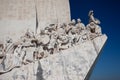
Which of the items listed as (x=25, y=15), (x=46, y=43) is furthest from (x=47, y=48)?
(x=25, y=15)

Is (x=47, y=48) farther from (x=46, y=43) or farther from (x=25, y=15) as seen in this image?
(x=25, y=15)

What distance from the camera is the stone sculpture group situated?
816cm

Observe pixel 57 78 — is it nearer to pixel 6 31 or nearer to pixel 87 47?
pixel 87 47

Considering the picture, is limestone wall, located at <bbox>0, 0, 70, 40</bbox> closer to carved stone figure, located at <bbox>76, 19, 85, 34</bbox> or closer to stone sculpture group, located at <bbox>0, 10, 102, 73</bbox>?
stone sculpture group, located at <bbox>0, 10, 102, 73</bbox>

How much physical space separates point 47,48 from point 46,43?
0.69ft

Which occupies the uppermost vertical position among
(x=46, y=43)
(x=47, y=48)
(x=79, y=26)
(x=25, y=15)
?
(x=25, y=15)

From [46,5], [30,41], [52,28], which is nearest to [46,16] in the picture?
[46,5]

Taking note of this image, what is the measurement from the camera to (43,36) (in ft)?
28.8

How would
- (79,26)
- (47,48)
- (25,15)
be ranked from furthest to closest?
(25,15)
(79,26)
(47,48)

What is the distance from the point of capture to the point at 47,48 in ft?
27.7

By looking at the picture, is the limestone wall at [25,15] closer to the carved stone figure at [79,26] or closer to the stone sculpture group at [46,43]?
the stone sculpture group at [46,43]

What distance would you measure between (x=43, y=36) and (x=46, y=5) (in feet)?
9.03

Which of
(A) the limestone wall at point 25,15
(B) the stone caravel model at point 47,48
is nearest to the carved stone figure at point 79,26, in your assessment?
(B) the stone caravel model at point 47,48

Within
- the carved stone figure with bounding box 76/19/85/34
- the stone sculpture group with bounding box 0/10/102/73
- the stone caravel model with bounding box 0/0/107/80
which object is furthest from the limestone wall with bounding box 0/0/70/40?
the carved stone figure with bounding box 76/19/85/34
